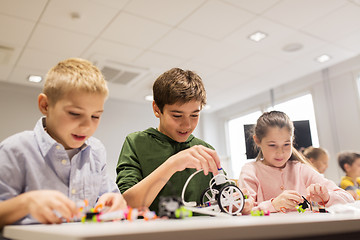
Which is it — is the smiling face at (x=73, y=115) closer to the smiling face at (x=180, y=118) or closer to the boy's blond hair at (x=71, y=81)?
the boy's blond hair at (x=71, y=81)

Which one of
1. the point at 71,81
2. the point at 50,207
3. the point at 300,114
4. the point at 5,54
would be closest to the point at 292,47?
the point at 300,114

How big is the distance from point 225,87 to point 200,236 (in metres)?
4.28

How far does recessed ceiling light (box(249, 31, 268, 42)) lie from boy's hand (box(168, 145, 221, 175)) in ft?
8.64

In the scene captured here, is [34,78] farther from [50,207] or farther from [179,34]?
[50,207]

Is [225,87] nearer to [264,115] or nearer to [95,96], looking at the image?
[264,115]

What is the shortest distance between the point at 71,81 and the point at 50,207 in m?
0.33

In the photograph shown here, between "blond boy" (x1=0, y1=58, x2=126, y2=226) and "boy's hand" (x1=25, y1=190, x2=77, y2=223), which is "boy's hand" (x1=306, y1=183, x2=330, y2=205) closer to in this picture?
"blond boy" (x1=0, y1=58, x2=126, y2=226)

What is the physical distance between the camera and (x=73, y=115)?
0.75 metres

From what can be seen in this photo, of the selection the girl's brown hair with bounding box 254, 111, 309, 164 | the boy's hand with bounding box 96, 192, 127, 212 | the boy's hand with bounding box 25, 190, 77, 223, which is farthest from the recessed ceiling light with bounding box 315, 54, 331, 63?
the boy's hand with bounding box 25, 190, 77, 223

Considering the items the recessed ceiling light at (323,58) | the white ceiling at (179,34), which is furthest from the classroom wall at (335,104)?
the recessed ceiling light at (323,58)

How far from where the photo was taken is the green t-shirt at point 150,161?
0.98m

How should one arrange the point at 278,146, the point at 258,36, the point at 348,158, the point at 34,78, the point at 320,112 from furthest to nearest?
the point at 320,112 < the point at 34,78 < the point at 258,36 < the point at 348,158 < the point at 278,146

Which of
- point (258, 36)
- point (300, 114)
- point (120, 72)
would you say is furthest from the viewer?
point (120, 72)

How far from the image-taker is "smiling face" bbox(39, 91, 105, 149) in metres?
0.75
